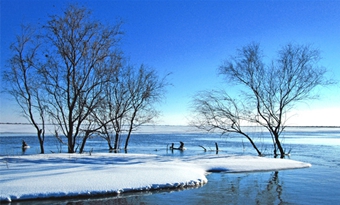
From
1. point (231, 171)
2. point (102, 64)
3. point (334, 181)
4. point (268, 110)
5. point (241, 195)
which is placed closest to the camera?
point (241, 195)

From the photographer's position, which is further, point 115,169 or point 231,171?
point 231,171

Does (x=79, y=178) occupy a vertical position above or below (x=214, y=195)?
above

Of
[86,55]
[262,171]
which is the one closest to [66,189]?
[262,171]

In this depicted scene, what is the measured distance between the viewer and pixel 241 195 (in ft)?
27.5

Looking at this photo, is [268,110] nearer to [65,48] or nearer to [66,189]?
[65,48]

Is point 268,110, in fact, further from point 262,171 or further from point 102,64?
point 102,64

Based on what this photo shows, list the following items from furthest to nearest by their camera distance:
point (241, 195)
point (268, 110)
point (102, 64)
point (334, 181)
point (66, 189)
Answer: point (268, 110) < point (102, 64) < point (334, 181) < point (241, 195) < point (66, 189)

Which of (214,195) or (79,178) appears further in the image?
(79,178)

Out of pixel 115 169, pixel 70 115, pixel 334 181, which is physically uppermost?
pixel 70 115

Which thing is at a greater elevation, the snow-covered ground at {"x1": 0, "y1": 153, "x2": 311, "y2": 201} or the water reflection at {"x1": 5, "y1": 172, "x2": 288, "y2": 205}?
the snow-covered ground at {"x1": 0, "y1": 153, "x2": 311, "y2": 201}

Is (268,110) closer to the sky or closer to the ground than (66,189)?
closer to the sky

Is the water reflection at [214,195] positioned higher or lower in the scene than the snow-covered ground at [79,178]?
lower

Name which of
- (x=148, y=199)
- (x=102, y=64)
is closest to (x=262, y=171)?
(x=148, y=199)

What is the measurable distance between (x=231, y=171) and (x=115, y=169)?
15.9ft
